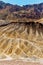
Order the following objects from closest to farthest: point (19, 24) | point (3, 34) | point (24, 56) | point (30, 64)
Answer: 1. point (30, 64)
2. point (24, 56)
3. point (3, 34)
4. point (19, 24)

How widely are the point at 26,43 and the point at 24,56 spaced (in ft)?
30.3

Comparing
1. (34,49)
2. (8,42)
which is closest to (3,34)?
(8,42)

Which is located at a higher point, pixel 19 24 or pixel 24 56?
pixel 19 24

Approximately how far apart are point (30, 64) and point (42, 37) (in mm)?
37778

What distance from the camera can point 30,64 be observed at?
43.3 m

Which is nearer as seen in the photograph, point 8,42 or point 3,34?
point 8,42

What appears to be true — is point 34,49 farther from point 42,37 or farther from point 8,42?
point 42,37

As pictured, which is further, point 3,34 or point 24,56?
point 3,34

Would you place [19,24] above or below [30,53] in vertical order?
above

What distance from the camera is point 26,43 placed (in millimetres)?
62750

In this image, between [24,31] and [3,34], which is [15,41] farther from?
[24,31]

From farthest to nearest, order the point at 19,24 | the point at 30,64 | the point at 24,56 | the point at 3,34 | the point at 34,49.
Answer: the point at 19,24 → the point at 3,34 → the point at 34,49 → the point at 24,56 → the point at 30,64

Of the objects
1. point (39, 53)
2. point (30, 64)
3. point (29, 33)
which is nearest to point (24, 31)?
point (29, 33)

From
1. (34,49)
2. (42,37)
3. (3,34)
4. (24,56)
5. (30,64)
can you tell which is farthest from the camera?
(42,37)
